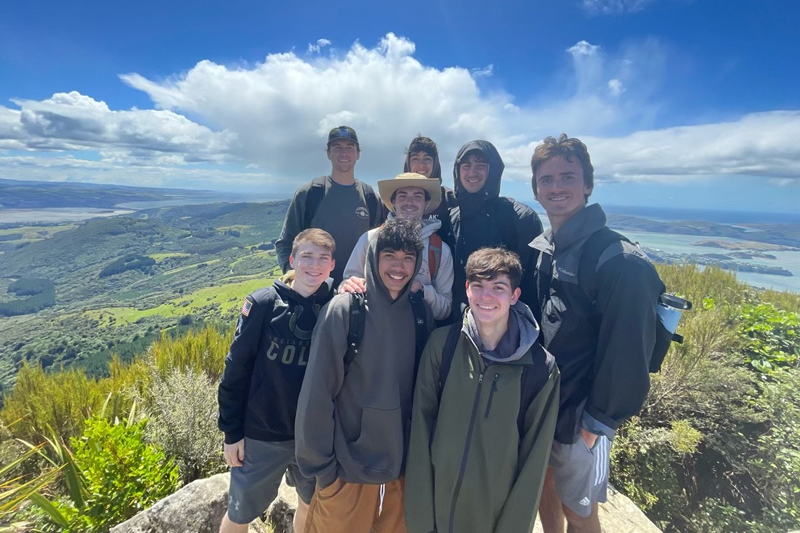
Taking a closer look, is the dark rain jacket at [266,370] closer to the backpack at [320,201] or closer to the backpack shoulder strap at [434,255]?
the backpack shoulder strap at [434,255]

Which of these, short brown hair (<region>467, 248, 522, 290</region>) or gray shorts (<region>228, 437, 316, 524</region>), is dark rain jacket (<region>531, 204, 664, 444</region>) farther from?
gray shorts (<region>228, 437, 316, 524</region>)

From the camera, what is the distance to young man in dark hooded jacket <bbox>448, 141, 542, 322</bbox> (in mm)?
2900

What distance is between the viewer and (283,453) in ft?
7.88

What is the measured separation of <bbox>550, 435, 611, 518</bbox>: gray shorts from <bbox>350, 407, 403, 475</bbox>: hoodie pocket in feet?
3.43

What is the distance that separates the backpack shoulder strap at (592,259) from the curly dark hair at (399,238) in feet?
3.32

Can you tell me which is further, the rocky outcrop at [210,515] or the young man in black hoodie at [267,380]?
the rocky outcrop at [210,515]

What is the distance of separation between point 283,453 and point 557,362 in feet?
6.32

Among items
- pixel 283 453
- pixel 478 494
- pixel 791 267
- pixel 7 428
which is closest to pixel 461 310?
pixel 478 494

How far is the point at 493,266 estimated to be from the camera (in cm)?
208

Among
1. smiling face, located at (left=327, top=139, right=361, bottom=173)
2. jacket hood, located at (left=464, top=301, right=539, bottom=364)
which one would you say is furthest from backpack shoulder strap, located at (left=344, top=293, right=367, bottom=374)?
smiling face, located at (left=327, top=139, right=361, bottom=173)

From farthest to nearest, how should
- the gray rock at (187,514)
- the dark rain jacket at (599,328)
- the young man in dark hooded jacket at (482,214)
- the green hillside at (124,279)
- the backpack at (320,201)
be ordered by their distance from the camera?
1. the green hillside at (124,279)
2. the backpack at (320,201)
3. the young man in dark hooded jacket at (482,214)
4. the gray rock at (187,514)
5. the dark rain jacket at (599,328)

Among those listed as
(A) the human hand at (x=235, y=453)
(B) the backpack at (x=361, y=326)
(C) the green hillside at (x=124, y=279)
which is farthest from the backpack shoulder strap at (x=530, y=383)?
(C) the green hillside at (x=124, y=279)

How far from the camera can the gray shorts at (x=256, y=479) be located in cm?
235

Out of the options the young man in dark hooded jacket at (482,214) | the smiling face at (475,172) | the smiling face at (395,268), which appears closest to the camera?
the smiling face at (395,268)
